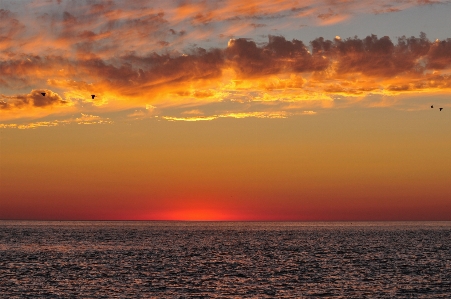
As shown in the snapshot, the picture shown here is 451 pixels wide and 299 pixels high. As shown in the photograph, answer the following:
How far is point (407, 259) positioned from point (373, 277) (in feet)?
89.5

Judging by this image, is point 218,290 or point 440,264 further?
point 440,264

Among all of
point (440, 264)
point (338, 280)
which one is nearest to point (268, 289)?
point (338, 280)

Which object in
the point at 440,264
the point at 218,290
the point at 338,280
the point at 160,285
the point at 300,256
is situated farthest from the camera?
the point at 300,256

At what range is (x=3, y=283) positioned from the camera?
200ft

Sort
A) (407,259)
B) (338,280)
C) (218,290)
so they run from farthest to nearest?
(407,259) → (338,280) → (218,290)

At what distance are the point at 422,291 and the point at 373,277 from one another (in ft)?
34.9

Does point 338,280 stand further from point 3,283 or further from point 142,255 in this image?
point 142,255

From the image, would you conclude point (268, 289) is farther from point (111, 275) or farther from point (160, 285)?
point (111, 275)

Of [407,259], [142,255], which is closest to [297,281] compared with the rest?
[407,259]

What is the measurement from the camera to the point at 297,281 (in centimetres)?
6469

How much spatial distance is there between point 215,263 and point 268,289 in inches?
1079

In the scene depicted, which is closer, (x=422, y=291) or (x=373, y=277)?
(x=422, y=291)

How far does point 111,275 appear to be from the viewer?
6900cm

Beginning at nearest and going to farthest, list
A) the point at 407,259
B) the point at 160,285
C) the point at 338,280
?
the point at 160,285
the point at 338,280
the point at 407,259
